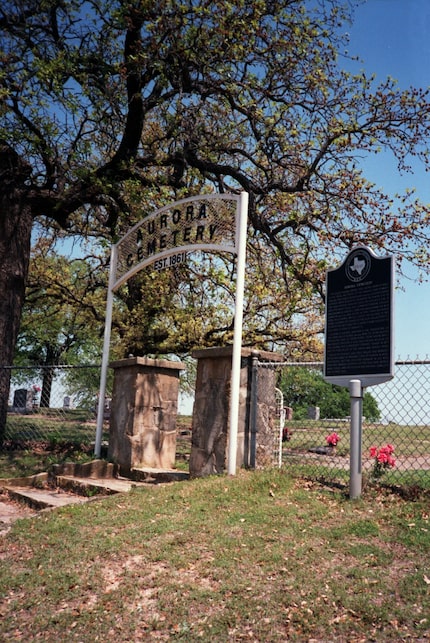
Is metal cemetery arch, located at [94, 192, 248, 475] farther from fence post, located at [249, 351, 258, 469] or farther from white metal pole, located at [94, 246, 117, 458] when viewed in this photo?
fence post, located at [249, 351, 258, 469]

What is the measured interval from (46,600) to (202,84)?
955 cm

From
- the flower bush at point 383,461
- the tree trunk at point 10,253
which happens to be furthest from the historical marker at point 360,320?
the tree trunk at point 10,253

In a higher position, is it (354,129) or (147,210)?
(354,129)

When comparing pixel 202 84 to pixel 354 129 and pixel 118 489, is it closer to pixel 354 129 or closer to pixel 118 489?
pixel 354 129

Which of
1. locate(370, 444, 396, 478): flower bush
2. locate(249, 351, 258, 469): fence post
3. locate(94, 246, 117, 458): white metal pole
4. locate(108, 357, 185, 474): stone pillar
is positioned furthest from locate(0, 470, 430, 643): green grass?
locate(94, 246, 117, 458): white metal pole

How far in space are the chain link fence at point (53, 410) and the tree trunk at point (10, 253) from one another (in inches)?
59.5

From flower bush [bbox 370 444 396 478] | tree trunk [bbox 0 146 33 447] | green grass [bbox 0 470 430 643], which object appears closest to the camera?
green grass [bbox 0 470 430 643]

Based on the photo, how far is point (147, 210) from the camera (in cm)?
1261

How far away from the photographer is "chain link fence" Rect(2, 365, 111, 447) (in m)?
13.4

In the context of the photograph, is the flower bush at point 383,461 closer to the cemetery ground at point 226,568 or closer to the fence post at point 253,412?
the cemetery ground at point 226,568

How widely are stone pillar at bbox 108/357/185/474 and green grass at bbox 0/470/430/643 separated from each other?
108 inches

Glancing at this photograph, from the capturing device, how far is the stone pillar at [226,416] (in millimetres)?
6992

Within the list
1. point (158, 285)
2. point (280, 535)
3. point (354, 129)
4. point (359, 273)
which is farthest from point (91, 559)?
point (158, 285)

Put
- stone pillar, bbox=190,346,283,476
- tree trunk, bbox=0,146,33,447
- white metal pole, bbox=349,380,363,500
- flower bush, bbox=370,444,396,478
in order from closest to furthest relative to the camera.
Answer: white metal pole, bbox=349,380,363,500 → flower bush, bbox=370,444,396,478 → stone pillar, bbox=190,346,283,476 → tree trunk, bbox=0,146,33,447
